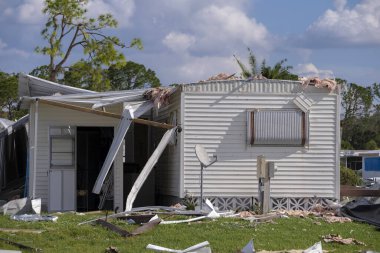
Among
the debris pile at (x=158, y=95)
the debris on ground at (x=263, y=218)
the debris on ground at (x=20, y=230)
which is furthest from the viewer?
the debris pile at (x=158, y=95)

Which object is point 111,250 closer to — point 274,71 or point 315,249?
point 315,249

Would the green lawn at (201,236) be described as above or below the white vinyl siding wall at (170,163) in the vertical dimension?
below

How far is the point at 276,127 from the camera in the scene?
17.4 metres

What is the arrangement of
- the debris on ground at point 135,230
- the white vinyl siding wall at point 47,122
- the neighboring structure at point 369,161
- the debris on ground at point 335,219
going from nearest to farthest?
the debris on ground at point 135,230
the debris on ground at point 335,219
the white vinyl siding wall at point 47,122
the neighboring structure at point 369,161

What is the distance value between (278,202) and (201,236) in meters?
6.24

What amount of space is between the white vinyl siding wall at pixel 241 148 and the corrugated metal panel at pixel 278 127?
0.19 meters

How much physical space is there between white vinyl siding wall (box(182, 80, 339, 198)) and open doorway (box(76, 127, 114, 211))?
350cm

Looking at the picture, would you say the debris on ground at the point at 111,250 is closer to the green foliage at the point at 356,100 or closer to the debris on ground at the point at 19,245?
the debris on ground at the point at 19,245

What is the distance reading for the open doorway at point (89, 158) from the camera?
19.6 meters

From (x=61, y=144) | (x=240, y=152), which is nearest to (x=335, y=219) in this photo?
(x=240, y=152)

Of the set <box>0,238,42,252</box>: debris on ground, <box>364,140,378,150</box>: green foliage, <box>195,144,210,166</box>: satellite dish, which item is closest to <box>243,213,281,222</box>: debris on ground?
<box>195,144,210,166</box>: satellite dish

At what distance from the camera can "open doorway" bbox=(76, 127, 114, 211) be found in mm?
19609

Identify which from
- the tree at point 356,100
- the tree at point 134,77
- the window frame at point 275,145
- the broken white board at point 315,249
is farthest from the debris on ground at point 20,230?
the tree at point 356,100

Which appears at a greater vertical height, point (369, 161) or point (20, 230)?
point (20, 230)
